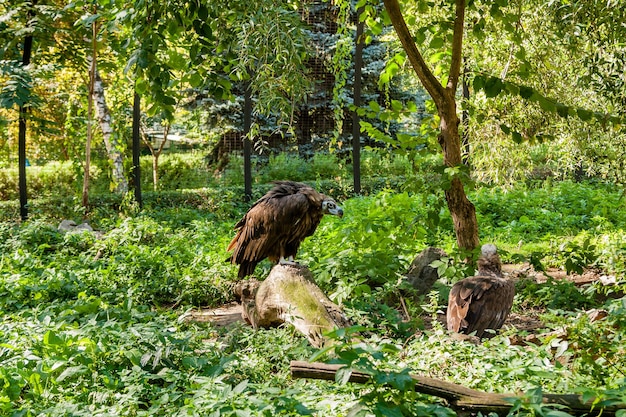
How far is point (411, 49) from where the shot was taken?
4723 millimetres

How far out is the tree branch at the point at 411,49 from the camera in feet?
15.1

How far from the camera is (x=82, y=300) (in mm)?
4973

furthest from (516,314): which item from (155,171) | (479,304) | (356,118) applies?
(155,171)

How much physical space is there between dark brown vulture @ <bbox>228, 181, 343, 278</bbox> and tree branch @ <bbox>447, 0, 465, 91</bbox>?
1330 millimetres

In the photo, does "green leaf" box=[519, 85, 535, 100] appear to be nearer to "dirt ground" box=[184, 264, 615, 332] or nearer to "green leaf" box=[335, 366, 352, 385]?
"dirt ground" box=[184, 264, 615, 332]

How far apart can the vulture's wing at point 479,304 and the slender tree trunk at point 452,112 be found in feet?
2.08

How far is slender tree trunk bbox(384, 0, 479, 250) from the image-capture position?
15.5ft

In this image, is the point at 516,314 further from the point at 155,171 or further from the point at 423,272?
the point at 155,171

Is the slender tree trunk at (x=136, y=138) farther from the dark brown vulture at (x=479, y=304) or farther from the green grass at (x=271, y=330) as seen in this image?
the dark brown vulture at (x=479, y=304)

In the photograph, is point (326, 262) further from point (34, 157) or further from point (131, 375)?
point (34, 157)

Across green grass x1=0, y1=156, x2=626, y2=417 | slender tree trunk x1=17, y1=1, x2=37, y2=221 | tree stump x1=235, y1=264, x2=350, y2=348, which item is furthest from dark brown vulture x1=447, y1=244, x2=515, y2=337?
slender tree trunk x1=17, y1=1, x2=37, y2=221

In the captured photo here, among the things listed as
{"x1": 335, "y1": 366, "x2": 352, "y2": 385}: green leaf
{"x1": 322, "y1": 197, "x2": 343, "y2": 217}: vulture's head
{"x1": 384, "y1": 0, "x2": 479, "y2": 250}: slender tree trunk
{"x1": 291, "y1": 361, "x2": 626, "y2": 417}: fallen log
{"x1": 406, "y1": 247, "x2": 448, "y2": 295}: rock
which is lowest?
{"x1": 406, "y1": 247, "x2": 448, "y2": 295}: rock

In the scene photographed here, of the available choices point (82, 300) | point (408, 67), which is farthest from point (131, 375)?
point (408, 67)

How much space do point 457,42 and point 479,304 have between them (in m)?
1.92
